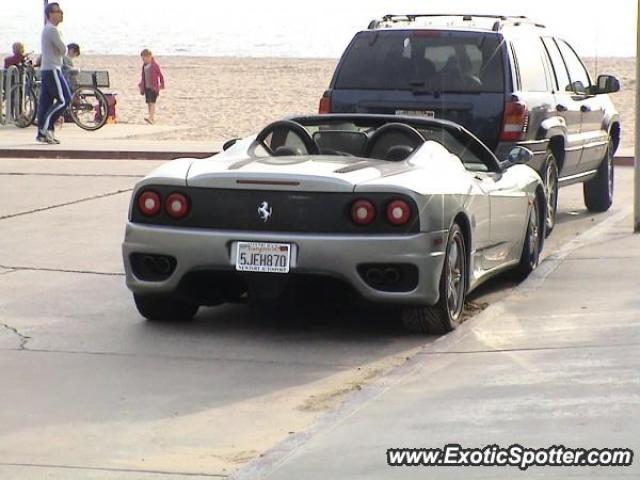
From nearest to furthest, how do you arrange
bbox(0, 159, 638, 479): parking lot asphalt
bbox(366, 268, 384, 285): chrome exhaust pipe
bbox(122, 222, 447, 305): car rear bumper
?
bbox(0, 159, 638, 479): parking lot asphalt → bbox(122, 222, 447, 305): car rear bumper → bbox(366, 268, 384, 285): chrome exhaust pipe

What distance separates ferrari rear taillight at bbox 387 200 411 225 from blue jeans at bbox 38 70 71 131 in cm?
1530

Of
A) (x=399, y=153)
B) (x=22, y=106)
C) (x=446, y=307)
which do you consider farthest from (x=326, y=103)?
(x=22, y=106)

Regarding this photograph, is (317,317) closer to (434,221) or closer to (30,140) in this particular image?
(434,221)

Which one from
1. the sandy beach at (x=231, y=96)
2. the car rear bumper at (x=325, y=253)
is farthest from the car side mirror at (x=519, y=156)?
the sandy beach at (x=231, y=96)

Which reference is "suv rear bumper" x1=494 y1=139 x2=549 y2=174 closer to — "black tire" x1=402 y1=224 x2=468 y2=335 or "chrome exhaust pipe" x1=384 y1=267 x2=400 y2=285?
"black tire" x1=402 y1=224 x2=468 y2=335

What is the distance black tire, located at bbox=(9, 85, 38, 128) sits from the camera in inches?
1083

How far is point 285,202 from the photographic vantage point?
9.10 meters

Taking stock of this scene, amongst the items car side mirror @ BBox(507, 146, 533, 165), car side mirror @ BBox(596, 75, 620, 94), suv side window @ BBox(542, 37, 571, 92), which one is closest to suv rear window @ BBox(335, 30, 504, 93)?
suv side window @ BBox(542, 37, 571, 92)

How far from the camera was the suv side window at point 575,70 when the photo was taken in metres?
15.4

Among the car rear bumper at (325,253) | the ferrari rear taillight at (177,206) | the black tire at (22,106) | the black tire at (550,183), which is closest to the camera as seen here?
the car rear bumper at (325,253)

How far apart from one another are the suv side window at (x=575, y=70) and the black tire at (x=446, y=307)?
5.99 meters

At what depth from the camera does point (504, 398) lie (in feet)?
→ 24.1

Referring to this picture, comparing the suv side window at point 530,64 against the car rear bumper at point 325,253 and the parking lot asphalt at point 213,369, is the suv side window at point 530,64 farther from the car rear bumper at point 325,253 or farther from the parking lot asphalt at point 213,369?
the car rear bumper at point 325,253

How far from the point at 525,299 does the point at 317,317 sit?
1.38 meters
